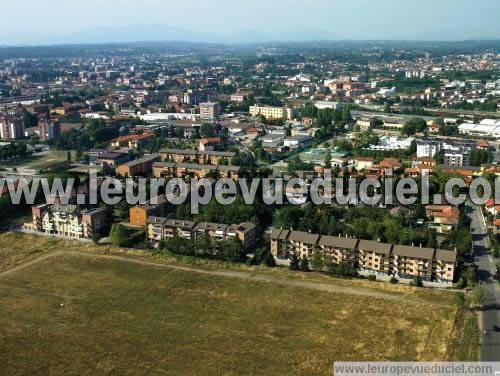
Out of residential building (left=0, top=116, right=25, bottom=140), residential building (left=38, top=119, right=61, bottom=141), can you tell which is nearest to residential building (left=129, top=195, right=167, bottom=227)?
residential building (left=38, top=119, right=61, bottom=141)

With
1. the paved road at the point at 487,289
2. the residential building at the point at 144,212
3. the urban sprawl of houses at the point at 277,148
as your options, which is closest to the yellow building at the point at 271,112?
the urban sprawl of houses at the point at 277,148

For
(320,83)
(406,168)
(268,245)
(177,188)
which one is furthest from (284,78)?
(268,245)

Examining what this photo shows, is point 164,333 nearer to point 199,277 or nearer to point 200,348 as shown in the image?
point 200,348

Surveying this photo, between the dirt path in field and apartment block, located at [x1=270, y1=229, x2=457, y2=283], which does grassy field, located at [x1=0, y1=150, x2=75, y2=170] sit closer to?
the dirt path in field

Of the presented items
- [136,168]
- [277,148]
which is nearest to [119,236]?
[136,168]

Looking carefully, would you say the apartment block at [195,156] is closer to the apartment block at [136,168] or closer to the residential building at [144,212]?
the apartment block at [136,168]

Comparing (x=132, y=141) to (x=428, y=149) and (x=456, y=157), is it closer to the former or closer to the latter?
(x=428, y=149)

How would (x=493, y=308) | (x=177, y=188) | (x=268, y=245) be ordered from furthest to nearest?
(x=177, y=188) < (x=268, y=245) < (x=493, y=308)
